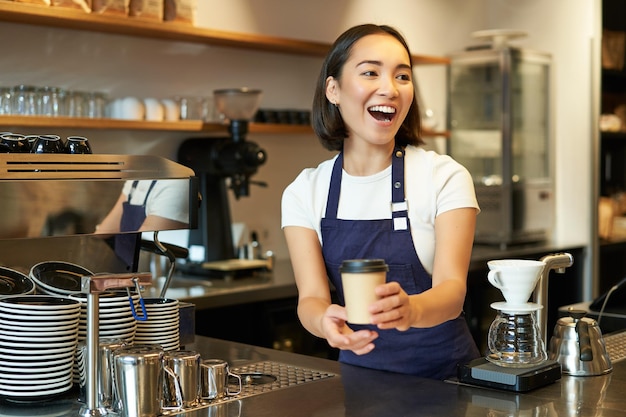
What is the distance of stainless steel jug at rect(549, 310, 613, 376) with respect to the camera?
2053 millimetres

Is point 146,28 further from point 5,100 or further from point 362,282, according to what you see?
point 362,282

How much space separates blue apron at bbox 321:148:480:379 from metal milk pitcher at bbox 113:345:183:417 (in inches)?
25.8

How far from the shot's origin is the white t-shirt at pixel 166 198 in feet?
6.52

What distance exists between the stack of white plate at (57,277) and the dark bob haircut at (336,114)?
0.69 metres

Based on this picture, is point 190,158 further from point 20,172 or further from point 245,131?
point 20,172

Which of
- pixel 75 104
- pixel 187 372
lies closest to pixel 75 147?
pixel 187 372

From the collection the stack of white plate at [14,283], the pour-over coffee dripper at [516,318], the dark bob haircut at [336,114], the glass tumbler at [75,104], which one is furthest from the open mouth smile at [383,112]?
the glass tumbler at [75,104]

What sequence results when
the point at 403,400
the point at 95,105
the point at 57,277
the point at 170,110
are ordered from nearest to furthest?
the point at 403,400 < the point at 57,277 < the point at 95,105 < the point at 170,110

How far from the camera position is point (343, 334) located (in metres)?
1.75

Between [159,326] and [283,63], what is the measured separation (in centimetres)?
275

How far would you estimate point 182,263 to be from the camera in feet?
13.4

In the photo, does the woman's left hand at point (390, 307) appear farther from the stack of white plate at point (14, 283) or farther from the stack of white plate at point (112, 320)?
the stack of white plate at point (14, 283)

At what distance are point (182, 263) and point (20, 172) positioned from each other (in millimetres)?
2300

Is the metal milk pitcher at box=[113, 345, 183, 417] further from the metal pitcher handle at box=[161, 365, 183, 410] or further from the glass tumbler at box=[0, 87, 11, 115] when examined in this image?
the glass tumbler at box=[0, 87, 11, 115]
